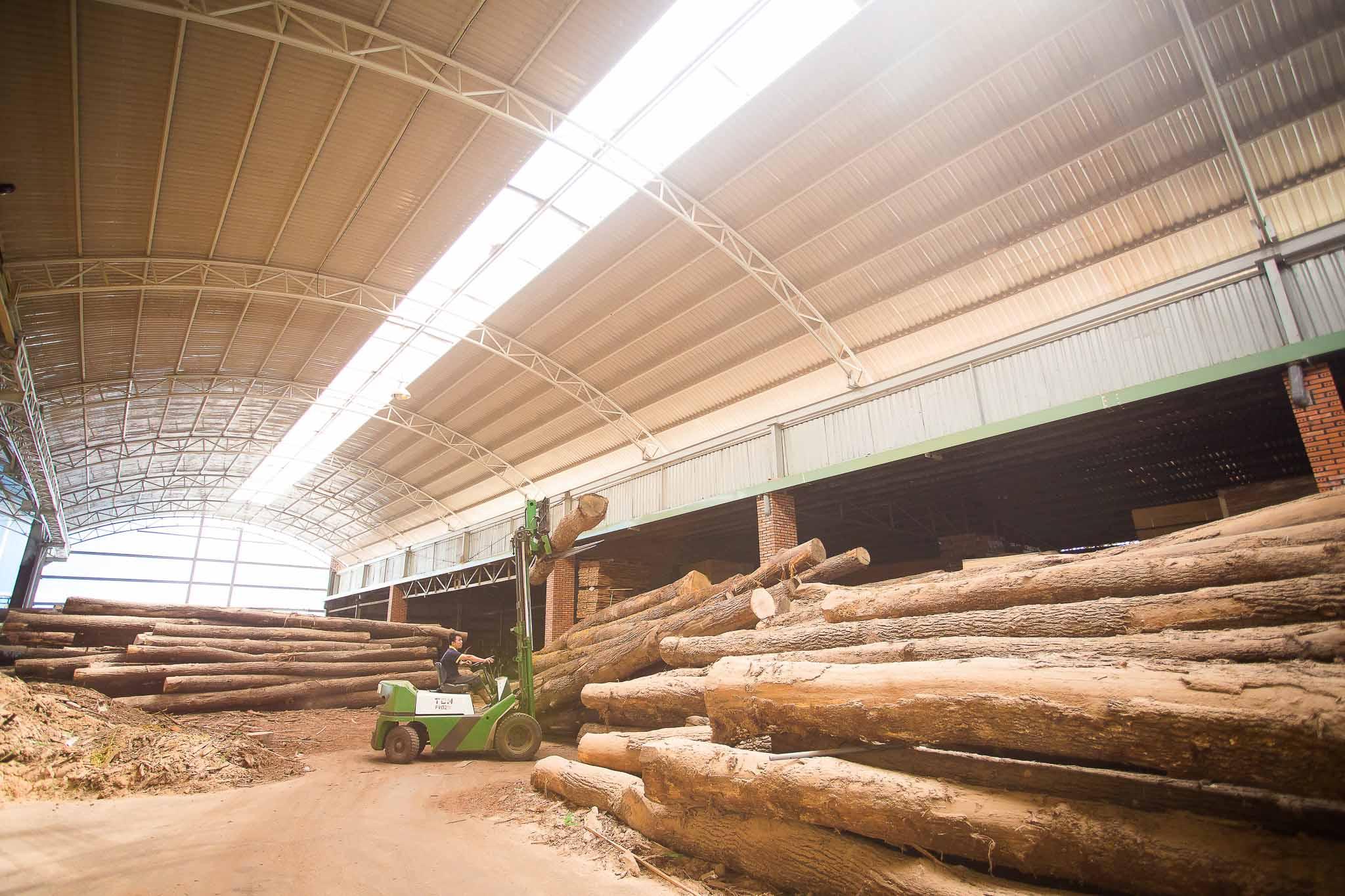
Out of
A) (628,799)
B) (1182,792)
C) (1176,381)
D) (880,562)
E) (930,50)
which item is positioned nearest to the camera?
(1182,792)

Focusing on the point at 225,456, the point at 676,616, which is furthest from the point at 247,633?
the point at 225,456

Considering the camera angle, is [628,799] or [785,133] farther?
[785,133]

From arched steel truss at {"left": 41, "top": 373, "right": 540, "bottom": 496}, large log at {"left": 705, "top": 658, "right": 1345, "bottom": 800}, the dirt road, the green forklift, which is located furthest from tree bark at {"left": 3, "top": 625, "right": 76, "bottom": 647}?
large log at {"left": 705, "top": 658, "right": 1345, "bottom": 800}

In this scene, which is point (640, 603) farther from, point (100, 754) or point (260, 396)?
point (260, 396)

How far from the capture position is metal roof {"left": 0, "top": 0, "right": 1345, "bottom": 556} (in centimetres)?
1109

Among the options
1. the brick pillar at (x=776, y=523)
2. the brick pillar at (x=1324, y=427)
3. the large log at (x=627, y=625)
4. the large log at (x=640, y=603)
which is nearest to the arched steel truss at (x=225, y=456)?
the large log at (x=640, y=603)

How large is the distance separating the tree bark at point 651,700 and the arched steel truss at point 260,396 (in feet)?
65.0

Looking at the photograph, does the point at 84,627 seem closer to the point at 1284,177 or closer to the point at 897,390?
the point at 897,390

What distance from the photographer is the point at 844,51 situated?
38.8ft

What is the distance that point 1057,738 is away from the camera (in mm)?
3650

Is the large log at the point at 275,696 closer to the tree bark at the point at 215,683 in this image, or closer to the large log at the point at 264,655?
the tree bark at the point at 215,683

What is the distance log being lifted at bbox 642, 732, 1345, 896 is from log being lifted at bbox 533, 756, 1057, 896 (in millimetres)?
106

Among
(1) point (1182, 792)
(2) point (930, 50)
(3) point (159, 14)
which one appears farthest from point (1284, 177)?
(3) point (159, 14)

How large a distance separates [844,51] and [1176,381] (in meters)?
8.06
